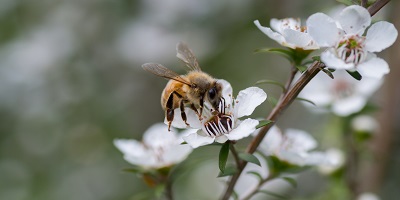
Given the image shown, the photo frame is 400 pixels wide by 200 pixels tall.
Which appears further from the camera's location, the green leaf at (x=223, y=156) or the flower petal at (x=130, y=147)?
the flower petal at (x=130, y=147)

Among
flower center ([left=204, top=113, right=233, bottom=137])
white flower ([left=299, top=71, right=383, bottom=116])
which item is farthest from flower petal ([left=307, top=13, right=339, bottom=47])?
white flower ([left=299, top=71, right=383, bottom=116])

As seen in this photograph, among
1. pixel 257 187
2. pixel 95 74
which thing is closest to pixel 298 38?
pixel 257 187

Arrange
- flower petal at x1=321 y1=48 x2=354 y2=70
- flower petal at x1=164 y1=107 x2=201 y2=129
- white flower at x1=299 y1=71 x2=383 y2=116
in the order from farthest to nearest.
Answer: white flower at x1=299 y1=71 x2=383 y2=116 → flower petal at x1=164 y1=107 x2=201 y2=129 → flower petal at x1=321 y1=48 x2=354 y2=70

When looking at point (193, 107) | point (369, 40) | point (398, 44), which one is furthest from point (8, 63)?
point (369, 40)

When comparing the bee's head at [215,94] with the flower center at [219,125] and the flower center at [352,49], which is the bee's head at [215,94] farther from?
the flower center at [352,49]

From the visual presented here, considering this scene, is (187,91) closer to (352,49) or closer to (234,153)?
(234,153)

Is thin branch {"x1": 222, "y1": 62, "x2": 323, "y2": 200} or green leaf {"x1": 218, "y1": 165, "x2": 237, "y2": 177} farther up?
green leaf {"x1": 218, "y1": 165, "x2": 237, "y2": 177}

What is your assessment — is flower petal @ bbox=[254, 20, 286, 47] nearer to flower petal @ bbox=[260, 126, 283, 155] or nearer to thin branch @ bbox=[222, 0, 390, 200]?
thin branch @ bbox=[222, 0, 390, 200]

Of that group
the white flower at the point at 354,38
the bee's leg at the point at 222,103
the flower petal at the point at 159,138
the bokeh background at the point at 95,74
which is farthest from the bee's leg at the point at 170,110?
the bokeh background at the point at 95,74

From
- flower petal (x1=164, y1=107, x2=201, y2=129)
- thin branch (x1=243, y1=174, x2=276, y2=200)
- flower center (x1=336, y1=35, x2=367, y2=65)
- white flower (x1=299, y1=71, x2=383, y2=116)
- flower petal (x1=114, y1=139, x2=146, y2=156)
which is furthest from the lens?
white flower (x1=299, y1=71, x2=383, y2=116)
